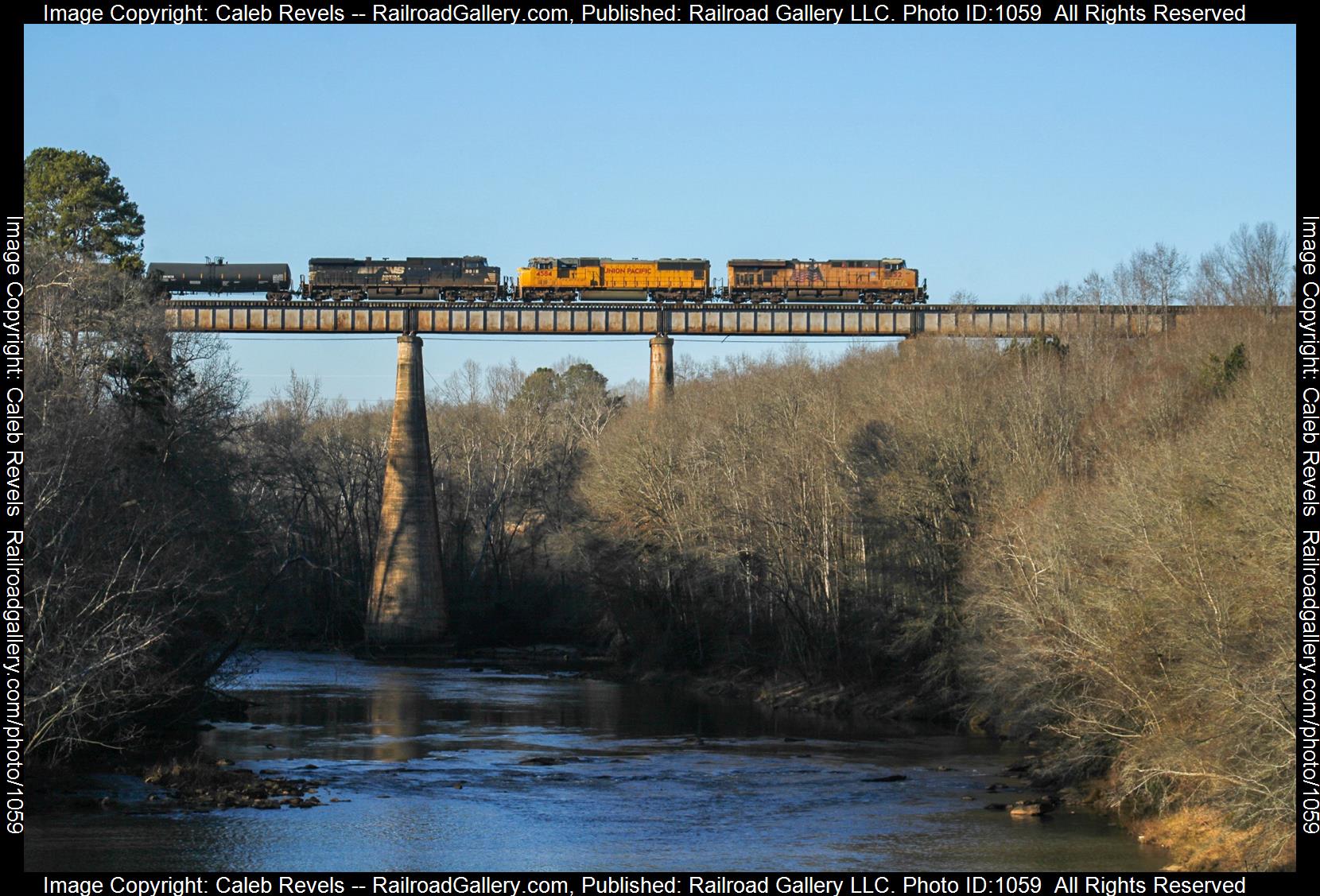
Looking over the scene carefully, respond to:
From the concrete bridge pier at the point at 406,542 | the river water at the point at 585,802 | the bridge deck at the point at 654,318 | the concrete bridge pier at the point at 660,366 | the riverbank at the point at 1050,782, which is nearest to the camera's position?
the riverbank at the point at 1050,782

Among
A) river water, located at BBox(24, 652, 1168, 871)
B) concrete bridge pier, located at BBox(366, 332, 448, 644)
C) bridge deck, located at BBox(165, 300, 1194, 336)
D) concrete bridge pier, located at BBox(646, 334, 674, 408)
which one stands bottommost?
river water, located at BBox(24, 652, 1168, 871)

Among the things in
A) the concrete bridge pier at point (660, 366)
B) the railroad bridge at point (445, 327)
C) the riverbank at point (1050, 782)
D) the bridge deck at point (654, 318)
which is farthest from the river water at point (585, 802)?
the bridge deck at point (654, 318)

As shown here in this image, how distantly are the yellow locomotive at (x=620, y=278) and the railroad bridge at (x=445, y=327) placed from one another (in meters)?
2.06

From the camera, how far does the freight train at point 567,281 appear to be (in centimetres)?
6688

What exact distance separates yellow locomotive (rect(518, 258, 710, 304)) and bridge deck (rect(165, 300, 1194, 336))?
110 inches

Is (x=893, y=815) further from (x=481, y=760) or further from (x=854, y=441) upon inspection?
(x=854, y=441)

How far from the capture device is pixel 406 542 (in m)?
62.7

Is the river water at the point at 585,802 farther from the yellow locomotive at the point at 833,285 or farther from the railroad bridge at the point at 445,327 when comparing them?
the yellow locomotive at the point at 833,285

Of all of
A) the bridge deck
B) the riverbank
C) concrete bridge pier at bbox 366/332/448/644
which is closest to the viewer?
the riverbank

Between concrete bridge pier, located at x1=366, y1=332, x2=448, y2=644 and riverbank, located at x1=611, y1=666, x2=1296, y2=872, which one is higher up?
concrete bridge pier, located at x1=366, y1=332, x2=448, y2=644

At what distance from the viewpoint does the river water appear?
77.3 ft

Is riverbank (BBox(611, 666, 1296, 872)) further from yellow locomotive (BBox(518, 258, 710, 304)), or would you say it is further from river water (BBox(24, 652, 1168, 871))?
yellow locomotive (BBox(518, 258, 710, 304))

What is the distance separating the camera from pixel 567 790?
3003cm

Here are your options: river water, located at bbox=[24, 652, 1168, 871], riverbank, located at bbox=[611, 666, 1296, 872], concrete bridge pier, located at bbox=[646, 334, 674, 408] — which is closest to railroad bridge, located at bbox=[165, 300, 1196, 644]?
concrete bridge pier, located at bbox=[646, 334, 674, 408]
